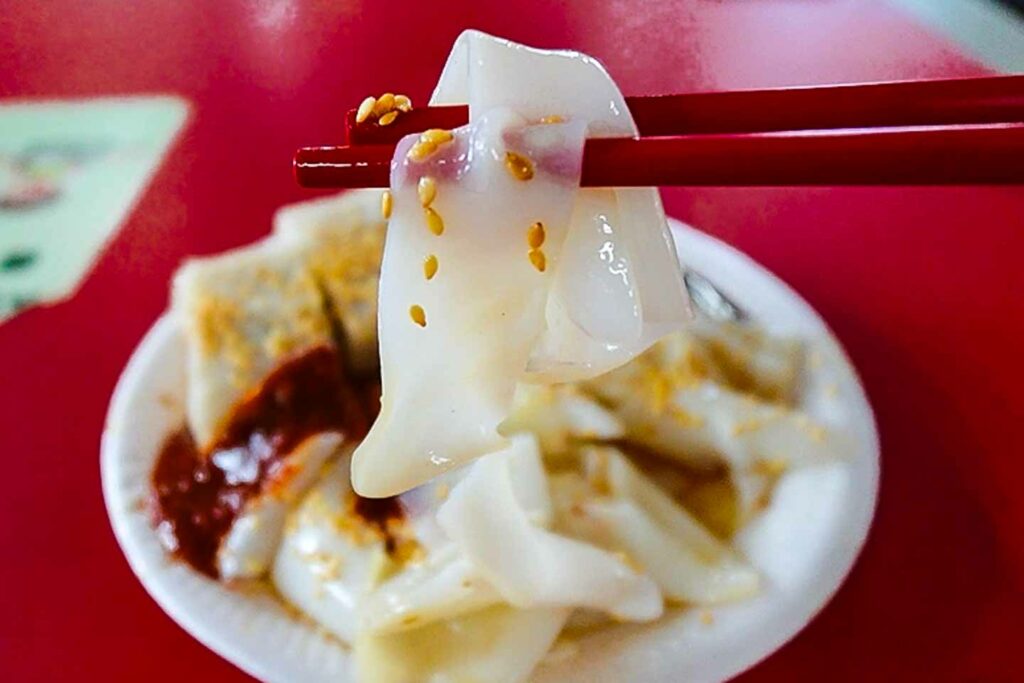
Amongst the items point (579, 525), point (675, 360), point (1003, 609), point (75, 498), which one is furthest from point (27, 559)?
point (1003, 609)

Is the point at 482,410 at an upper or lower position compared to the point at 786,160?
lower

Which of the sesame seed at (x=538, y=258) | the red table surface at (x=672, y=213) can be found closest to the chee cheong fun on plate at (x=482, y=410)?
the sesame seed at (x=538, y=258)

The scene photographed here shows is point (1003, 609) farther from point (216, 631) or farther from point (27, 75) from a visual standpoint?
point (27, 75)

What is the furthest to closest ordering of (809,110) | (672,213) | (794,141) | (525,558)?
1. (672,213)
2. (525,558)
3. (809,110)
4. (794,141)

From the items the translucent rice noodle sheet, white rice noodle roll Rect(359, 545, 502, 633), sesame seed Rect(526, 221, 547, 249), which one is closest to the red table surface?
white rice noodle roll Rect(359, 545, 502, 633)

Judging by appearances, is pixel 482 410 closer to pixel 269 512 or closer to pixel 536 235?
pixel 536 235

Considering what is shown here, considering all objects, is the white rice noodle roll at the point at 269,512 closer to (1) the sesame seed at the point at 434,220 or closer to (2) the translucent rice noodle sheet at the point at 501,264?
(2) the translucent rice noodle sheet at the point at 501,264

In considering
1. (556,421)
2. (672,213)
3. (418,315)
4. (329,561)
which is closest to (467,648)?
(329,561)

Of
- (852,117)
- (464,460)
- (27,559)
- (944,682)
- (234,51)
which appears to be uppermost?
(852,117)
